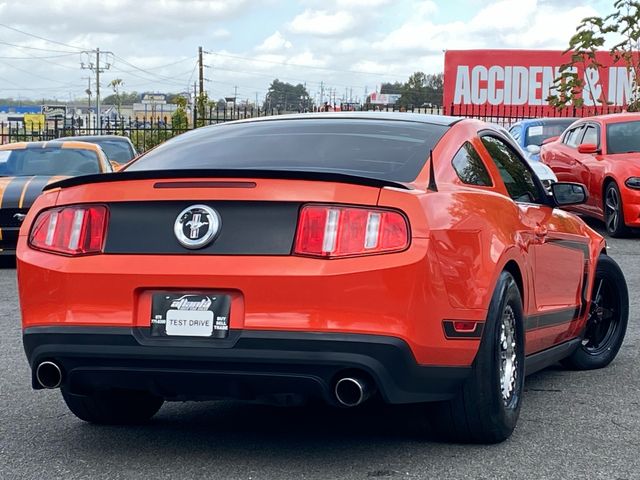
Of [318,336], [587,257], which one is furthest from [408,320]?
[587,257]

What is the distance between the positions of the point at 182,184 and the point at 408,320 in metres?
1.00

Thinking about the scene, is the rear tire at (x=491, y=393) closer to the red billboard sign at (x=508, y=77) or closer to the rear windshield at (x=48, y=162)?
the rear windshield at (x=48, y=162)

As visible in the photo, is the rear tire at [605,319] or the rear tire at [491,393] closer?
the rear tire at [491,393]

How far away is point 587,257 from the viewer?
6.64 metres

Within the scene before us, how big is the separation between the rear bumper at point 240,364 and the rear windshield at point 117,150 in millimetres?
14385

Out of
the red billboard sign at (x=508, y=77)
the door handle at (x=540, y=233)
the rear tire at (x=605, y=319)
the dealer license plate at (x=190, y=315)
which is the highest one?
the red billboard sign at (x=508, y=77)

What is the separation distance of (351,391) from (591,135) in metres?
12.2

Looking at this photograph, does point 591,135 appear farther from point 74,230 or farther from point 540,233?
point 74,230

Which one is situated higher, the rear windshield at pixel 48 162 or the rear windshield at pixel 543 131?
the rear windshield at pixel 543 131

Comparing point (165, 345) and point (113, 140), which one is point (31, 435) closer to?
point (165, 345)

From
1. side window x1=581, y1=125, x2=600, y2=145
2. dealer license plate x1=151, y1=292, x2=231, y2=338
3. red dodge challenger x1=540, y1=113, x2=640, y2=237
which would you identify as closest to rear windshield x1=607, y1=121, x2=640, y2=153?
red dodge challenger x1=540, y1=113, x2=640, y2=237

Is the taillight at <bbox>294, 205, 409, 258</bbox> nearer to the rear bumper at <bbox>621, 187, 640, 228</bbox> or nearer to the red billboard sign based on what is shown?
the rear bumper at <bbox>621, 187, 640, 228</bbox>

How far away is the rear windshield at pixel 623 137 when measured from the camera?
1520 centimetres

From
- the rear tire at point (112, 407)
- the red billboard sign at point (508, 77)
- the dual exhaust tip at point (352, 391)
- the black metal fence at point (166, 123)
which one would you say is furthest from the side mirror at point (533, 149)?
the red billboard sign at point (508, 77)
